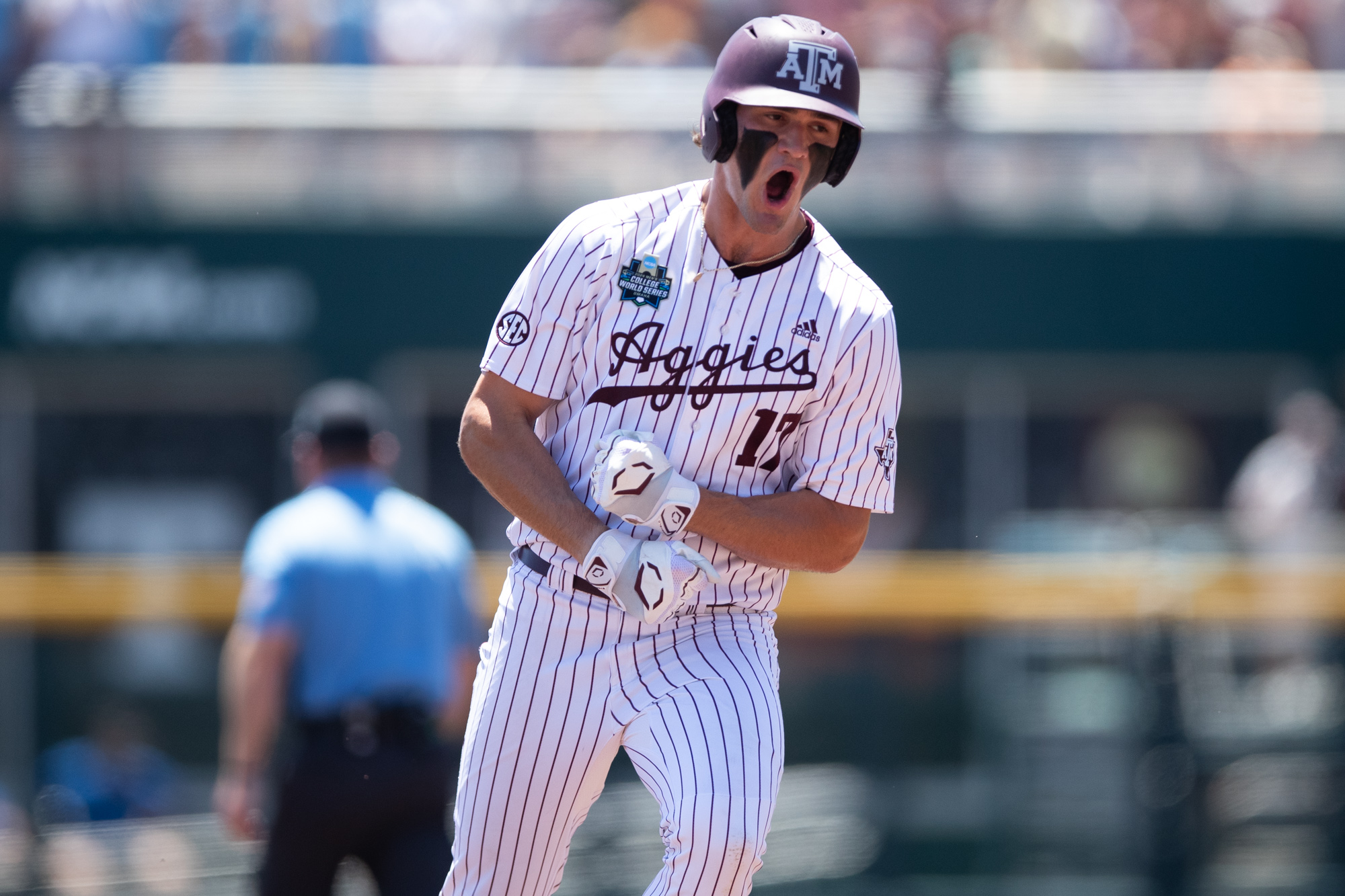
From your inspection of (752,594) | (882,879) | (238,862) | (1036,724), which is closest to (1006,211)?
(1036,724)

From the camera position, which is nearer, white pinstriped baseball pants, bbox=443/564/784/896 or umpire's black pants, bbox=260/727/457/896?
white pinstriped baseball pants, bbox=443/564/784/896

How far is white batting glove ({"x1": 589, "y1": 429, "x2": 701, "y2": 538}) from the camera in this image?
294 cm

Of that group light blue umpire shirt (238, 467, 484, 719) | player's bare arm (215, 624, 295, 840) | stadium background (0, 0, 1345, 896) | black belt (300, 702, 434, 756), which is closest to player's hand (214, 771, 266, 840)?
player's bare arm (215, 624, 295, 840)

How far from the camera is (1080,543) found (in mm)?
9344

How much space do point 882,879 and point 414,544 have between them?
2.57 metres

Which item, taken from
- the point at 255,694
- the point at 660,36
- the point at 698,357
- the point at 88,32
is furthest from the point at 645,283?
the point at 88,32

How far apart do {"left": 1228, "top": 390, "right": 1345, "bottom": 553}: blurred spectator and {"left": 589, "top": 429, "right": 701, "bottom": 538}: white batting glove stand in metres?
6.34

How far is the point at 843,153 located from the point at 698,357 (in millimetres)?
451

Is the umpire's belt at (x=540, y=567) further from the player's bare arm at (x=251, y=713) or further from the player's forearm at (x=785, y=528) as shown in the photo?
the player's bare arm at (x=251, y=713)

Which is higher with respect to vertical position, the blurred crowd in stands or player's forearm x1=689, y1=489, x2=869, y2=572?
the blurred crowd in stands

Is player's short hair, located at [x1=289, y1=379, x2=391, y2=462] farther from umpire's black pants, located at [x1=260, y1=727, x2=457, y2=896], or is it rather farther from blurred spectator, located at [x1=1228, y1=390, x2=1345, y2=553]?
blurred spectator, located at [x1=1228, y1=390, x2=1345, y2=553]

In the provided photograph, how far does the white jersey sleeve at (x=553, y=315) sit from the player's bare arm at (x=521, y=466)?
37 mm

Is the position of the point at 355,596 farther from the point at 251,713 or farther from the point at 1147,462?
the point at 1147,462

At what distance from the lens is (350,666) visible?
4.70m
